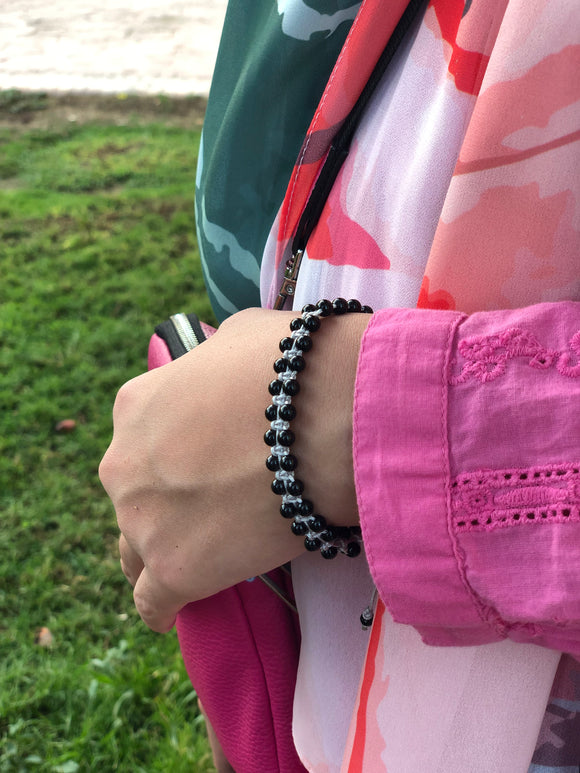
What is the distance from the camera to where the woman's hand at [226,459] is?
745 millimetres

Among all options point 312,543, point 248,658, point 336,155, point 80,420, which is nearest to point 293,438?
point 312,543

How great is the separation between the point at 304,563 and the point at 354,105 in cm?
56

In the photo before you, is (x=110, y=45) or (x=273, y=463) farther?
(x=110, y=45)

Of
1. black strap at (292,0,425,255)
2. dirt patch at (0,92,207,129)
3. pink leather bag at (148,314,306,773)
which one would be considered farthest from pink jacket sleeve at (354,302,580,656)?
dirt patch at (0,92,207,129)

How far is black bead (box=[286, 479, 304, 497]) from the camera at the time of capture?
73cm

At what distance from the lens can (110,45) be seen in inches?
280

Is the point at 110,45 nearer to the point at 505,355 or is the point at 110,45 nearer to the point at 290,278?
the point at 290,278

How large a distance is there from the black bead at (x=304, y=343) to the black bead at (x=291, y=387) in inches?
1.5

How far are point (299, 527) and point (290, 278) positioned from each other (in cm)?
36

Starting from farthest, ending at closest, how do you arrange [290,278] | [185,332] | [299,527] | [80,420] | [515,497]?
[80,420] < [185,332] < [290,278] < [299,527] < [515,497]

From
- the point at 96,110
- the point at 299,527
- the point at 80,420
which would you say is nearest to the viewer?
the point at 299,527

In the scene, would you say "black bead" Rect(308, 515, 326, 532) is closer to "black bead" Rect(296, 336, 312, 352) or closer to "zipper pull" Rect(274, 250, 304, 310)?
"black bead" Rect(296, 336, 312, 352)

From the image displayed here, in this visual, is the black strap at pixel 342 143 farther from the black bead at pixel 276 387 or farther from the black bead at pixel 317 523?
the black bead at pixel 317 523

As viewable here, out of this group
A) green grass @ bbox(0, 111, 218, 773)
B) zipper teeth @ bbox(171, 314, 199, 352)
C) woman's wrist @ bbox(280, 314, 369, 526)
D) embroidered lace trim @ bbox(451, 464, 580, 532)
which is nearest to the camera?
embroidered lace trim @ bbox(451, 464, 580, 532)
